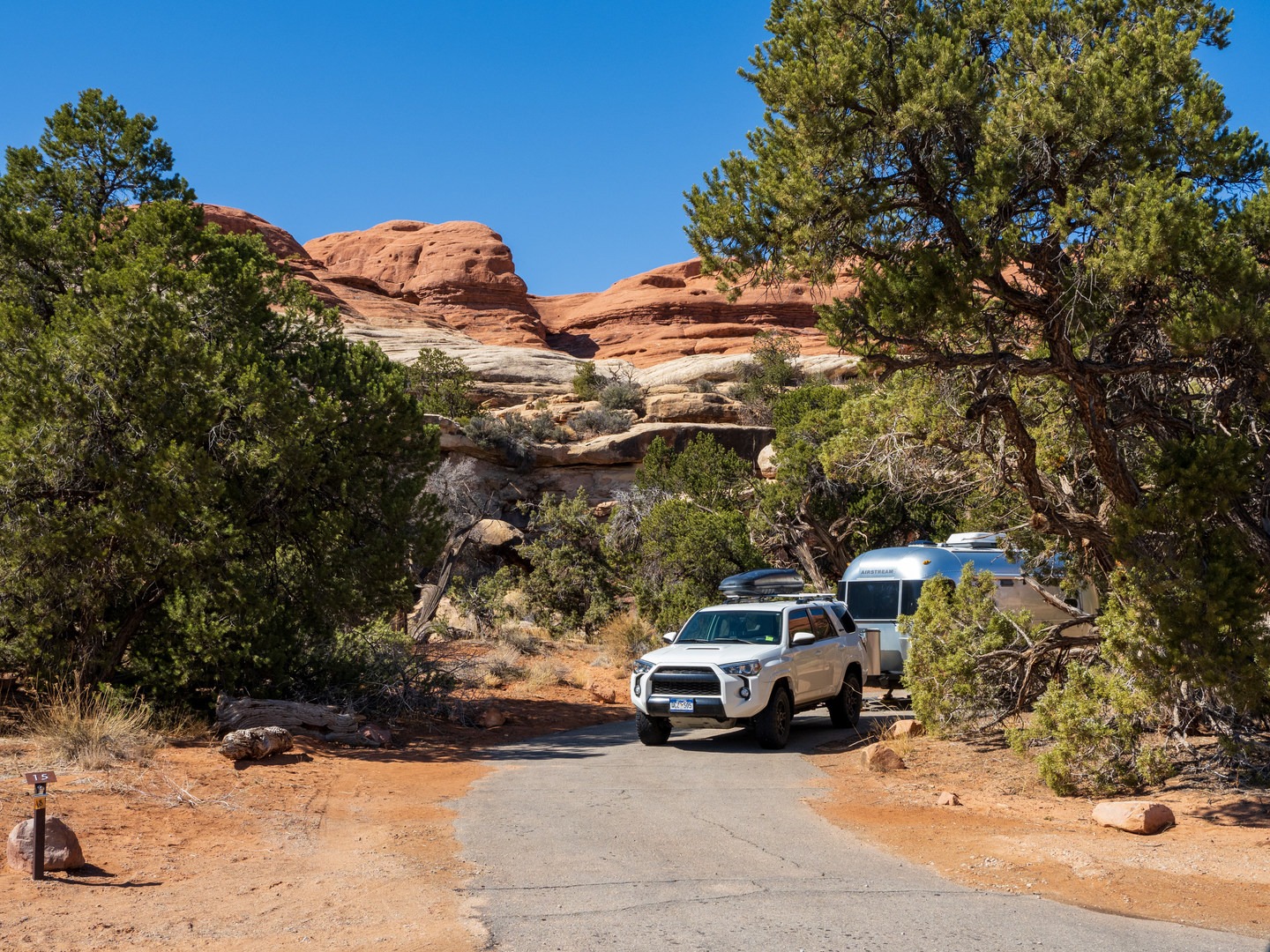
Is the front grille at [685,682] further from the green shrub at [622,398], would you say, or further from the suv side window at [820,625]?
the green shrub at [622,398]

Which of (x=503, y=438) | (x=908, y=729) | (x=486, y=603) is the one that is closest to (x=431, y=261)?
(x=503, y=438)

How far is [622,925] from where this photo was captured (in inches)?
213

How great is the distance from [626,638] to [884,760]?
14.6 metres

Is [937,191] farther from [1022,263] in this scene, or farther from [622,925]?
[622,925]

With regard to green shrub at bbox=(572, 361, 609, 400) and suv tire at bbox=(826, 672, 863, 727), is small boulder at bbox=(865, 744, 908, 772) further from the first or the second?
green shrub at bbox=(572, 361, 609, 400)

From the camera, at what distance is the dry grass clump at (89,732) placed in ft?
33.0

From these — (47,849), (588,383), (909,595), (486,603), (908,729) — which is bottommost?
(47,849)

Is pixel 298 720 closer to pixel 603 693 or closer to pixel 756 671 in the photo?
pixel 756 671

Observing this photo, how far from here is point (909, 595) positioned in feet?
57.5

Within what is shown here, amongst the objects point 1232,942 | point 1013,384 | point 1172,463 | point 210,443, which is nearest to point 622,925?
point 1232,942

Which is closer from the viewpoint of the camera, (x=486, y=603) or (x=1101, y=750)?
(x=1101, y=750)

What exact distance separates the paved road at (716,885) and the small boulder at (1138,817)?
76.5 inches

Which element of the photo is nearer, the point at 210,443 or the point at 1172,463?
the point at 1172,463

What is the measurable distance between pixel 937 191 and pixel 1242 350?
265 centimetres
